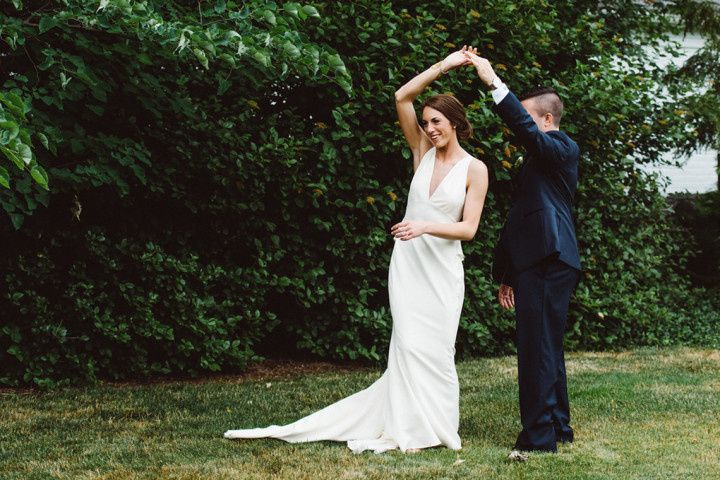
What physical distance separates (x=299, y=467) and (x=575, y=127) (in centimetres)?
543

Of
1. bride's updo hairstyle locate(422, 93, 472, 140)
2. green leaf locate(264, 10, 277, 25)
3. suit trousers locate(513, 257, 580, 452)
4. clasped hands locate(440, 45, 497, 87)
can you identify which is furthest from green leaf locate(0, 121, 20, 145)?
suit trousers locate(513, 257, 580, 452)

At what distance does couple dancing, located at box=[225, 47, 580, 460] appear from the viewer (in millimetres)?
5055

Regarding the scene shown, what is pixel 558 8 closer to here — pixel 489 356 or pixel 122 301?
pixel 489 356

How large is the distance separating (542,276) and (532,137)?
0.80m

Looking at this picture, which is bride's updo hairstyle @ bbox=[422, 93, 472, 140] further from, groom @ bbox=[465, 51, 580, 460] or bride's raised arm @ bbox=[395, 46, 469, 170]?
groom @ bbox=[465, 51, 580, 460]

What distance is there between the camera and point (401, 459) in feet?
16.4

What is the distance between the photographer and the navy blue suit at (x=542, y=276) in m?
5.04

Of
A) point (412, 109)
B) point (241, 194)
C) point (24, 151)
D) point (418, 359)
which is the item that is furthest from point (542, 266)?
point (241, 194)

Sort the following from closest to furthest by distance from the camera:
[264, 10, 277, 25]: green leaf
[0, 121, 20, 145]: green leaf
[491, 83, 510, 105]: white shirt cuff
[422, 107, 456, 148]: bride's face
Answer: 1. [0, 121, 20, 145]: green leaf
2. [491, 83, 510, 105]: white shirt cuff
3. [264, 10, 277, 25]: green leaf
4. [422, 107, 456, 148]: bride's face

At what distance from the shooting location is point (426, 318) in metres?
5.39

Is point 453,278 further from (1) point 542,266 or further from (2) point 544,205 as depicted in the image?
(2) point 544,205

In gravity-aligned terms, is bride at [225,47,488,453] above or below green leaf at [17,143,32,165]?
below

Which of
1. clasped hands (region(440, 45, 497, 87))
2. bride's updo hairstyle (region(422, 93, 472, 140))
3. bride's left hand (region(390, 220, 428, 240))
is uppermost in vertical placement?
clasped hands (region(440, 45, 497, 87))

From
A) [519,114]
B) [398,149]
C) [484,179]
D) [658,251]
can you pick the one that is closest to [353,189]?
[398,149]
